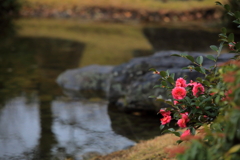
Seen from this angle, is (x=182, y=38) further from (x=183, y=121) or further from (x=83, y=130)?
(x=183, y=121)

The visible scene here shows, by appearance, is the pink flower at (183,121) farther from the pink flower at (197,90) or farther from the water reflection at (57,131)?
the water reflection at (57,131)

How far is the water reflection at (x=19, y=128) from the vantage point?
13.5 ft

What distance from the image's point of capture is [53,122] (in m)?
5.04

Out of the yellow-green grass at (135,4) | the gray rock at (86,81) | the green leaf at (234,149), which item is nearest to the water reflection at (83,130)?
the gray rock at (86,81)

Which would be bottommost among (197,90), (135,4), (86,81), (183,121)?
(135,4)

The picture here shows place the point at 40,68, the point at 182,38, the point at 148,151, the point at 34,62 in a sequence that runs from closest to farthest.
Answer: the point at 148,151 → the point at 40,68 → the point at 34,62 → the point at 182,38

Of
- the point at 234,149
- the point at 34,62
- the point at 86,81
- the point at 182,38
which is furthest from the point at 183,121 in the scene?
the point at 182,38

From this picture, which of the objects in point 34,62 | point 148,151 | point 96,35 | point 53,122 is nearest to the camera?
point 148,151

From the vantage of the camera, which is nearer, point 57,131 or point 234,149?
point 234,149

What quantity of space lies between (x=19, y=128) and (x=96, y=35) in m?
7.97

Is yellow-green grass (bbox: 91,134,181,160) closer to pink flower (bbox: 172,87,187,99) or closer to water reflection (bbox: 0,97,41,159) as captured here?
water reflection (bbox: 0,97,41,159)

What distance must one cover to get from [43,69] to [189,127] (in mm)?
5578

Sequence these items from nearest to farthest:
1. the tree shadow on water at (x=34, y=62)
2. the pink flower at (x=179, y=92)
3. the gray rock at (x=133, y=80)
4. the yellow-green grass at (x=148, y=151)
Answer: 1. the pink flower at (x=179, y=92)
2. the yellow-green grass at (x=148, y=151)
3. the gray rock at (x=133, y=80)
4. the tree shadow on water at (x=34, y=62)

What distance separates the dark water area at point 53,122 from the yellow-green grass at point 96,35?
80.3 inches
